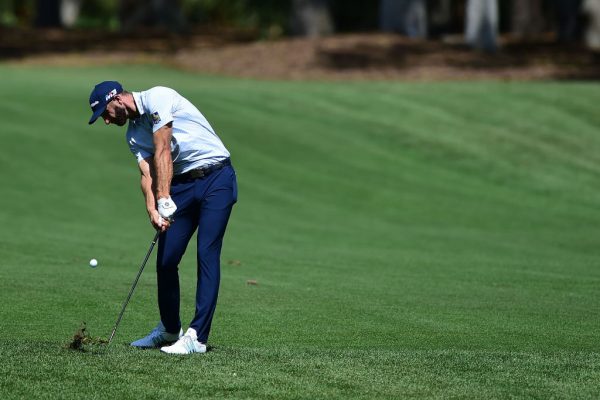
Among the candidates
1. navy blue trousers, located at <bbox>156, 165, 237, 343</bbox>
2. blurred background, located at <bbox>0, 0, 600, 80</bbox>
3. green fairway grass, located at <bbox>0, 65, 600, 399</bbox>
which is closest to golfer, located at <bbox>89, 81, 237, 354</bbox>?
navy blue trousers, located at <bbox>156, 165, 237, 343</bbox>

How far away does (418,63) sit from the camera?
→ 36.0m

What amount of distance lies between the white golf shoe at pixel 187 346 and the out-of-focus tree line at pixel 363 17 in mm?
30947

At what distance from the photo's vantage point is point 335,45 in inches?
1475

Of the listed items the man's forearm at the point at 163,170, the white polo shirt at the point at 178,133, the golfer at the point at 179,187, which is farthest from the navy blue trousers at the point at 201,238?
the man's forearm at the point at 163,170

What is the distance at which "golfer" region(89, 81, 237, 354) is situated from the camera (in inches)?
341

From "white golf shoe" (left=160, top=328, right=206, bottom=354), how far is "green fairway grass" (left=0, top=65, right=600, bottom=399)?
0.50ft

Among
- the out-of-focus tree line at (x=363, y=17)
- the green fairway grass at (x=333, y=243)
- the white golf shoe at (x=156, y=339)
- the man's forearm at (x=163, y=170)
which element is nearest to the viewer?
the green fairway grass at (x=333, y=243)

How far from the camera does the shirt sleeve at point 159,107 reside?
861 cm

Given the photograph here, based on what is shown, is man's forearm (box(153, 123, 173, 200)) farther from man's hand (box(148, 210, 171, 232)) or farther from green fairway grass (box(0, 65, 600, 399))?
green fairway grass (box(0, 65, 600, 399))

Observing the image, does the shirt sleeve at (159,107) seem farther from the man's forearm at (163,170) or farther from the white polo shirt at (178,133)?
the man's forearm at (163,170)

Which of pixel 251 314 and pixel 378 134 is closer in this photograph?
pixel 251 314

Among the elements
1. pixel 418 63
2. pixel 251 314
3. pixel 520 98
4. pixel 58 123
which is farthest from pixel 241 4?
pixel 251 314

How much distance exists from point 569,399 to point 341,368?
5.26 feet

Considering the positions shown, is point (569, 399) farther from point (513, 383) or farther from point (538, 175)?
point (538, 175)
